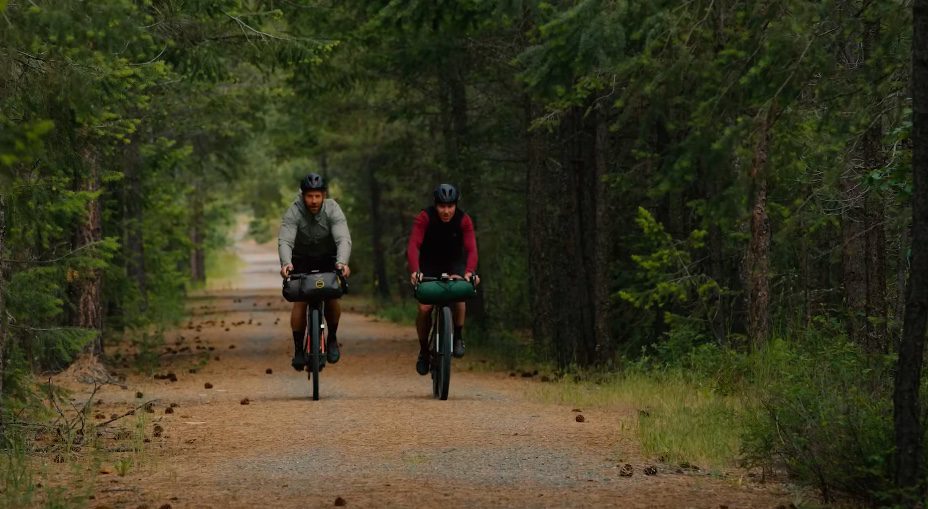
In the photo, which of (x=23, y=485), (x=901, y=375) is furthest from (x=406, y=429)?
(x=901, y=375)

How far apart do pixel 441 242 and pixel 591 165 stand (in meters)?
6.23

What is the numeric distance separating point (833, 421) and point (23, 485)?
5198 mm

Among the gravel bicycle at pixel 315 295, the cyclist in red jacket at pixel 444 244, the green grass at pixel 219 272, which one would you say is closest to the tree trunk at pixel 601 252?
the cyclist in red jacket at pixel 444 244

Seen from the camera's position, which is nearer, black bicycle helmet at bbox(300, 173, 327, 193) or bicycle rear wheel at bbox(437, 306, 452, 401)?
black bicycle helmet at bbox(300, 173, 327, 193)

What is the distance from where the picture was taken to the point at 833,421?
7.72 meters

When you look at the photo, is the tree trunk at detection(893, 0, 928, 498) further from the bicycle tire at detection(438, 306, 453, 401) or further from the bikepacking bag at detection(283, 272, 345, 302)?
the bikepacking bag at detection(283, 272, 345, 302)

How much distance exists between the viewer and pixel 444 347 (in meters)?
13.5

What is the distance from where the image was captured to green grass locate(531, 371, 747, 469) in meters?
9.43

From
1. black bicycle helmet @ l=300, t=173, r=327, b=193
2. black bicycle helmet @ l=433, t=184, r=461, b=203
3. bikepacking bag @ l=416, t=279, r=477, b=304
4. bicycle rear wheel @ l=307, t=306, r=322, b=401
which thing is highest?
black bicycle helmet @ l=300, t=173, r=327, b=193

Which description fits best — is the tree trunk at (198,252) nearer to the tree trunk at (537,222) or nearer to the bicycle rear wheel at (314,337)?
the tree trunk at (537,222)

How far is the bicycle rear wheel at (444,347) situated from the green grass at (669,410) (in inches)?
46.3

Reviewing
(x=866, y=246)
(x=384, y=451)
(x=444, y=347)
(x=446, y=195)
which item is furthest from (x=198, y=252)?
(x=384, y=451)

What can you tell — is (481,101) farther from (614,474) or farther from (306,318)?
(614,474)

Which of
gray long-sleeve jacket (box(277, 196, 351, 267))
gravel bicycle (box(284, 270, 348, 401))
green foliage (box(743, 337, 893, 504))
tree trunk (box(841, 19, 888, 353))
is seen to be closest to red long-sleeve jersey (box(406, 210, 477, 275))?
gray long-sleeve jacket (box(277, 196, 351, 267))
